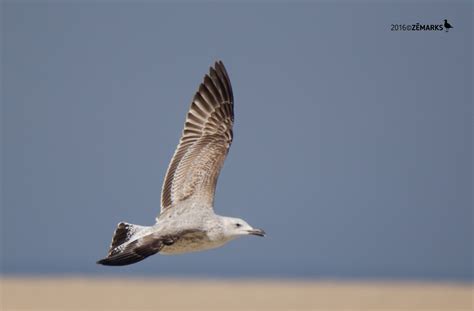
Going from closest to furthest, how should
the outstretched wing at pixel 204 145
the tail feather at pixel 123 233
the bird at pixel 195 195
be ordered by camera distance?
the bird at pixel 195 195
the tail feather at pixel 123 233
the outstretched wing at pixel 204 145

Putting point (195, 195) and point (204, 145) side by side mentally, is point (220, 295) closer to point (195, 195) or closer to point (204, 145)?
Answer: point (204, 145)

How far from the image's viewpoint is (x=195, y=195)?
1098 centimetres

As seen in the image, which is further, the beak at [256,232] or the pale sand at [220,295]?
the pale sand at [220,295]

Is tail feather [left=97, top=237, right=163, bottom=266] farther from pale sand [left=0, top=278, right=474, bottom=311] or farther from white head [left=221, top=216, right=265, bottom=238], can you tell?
pale sand [left=0, top=278, right=474, bottom=311]

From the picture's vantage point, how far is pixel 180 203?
1095cm

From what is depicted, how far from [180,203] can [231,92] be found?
2.16 metres

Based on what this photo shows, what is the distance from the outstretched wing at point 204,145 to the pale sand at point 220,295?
11.9m

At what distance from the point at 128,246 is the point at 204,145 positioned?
2360 millimetres

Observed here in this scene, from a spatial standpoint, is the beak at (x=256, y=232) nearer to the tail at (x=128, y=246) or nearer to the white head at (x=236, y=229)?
the white head at (x=236, y=229)

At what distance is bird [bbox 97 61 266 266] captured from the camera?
9859 mm

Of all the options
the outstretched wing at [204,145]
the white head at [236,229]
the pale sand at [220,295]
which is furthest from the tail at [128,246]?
the pale sand at [220,295]

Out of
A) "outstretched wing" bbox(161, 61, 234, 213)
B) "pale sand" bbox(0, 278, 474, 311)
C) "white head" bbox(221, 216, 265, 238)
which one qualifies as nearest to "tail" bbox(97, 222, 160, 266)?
"outstretched wing" bbox(161, 61, 234, 213)

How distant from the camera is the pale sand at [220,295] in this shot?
24125 mm

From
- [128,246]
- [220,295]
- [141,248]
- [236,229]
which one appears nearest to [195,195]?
[236,229]
